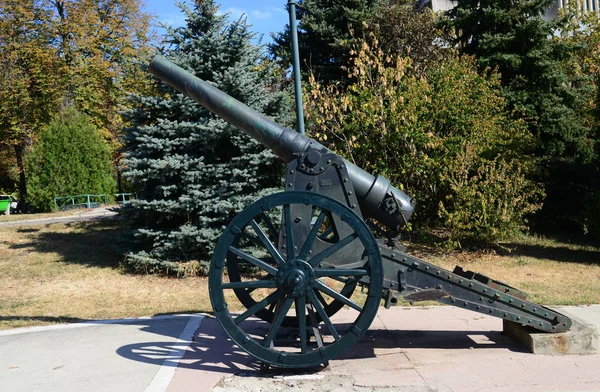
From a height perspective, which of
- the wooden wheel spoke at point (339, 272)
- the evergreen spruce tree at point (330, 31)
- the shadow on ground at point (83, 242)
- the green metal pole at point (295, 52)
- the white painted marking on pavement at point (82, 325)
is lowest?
the white painted marking on pavement at point (82, 325)

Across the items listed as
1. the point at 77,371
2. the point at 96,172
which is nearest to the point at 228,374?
the point at 77,371

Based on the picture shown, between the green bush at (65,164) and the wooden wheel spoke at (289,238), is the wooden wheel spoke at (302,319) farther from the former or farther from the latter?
the green bush at (65,164)

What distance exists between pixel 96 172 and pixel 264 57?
46.5 feet

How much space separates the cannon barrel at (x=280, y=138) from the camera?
5.17 meters

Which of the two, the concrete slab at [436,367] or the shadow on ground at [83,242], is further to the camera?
the shadow on ground at [83,242]

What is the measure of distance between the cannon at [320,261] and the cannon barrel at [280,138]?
0.01 m

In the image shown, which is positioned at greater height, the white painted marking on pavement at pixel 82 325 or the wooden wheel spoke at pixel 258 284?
the wooden wheel spoke at pixel 258 284

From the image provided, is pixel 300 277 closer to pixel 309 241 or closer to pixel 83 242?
pixel 309 241

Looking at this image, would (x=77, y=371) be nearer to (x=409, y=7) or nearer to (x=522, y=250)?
(x=522, y=250)

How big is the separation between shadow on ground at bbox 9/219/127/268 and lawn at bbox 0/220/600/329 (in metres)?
0.02

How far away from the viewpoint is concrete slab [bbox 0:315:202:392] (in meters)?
4.66

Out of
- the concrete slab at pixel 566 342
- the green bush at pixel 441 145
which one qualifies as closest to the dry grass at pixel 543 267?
the green bush at pixel 441 145

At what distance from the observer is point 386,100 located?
12.4 m

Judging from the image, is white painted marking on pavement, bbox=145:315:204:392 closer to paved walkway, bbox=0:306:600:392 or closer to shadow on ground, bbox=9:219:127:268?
paved walkway, bbox=0:306:600:392
